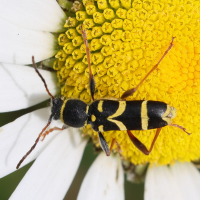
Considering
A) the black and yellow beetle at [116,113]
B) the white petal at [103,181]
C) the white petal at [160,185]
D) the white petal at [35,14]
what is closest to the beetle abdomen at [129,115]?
the black and yellow beetle at [116,113]

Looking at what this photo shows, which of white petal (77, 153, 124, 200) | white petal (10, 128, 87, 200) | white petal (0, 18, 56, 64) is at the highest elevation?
white petal (0, 18, 56, 64)

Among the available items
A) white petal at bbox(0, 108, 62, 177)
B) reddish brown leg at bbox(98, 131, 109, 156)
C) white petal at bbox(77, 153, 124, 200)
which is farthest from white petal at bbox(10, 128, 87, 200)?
reddish brown leg at bbox(98, 131, 109, 156)

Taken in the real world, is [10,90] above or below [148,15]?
below

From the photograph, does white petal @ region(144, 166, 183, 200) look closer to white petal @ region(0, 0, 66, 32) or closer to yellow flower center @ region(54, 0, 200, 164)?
yellow flower center @ region(54, 0, 200, 164)

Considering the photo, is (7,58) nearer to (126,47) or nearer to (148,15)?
(126,47)

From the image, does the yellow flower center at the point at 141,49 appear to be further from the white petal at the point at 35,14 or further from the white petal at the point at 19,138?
the white petal at the point at 19,138

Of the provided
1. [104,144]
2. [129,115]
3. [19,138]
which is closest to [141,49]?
[129,115]

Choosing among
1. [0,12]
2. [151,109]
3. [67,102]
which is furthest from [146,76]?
[0,12]
